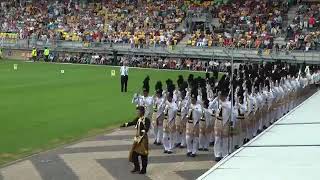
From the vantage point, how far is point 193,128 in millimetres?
14102

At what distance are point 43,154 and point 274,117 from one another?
845 cm

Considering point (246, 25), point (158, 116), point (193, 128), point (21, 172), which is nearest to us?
point (21, 172)

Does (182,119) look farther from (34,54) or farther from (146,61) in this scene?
(34,54)

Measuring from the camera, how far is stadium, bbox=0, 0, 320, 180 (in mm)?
11680

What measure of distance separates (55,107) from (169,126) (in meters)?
8.05

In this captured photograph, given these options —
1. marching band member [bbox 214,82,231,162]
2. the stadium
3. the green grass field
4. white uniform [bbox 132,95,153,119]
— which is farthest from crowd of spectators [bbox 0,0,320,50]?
marching band member [bbox 214,82,231,162]

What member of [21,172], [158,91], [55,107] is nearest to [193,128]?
[158,91]

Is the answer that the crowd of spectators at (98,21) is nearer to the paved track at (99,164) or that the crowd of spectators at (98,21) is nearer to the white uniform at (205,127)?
the white uniform at (205,127)

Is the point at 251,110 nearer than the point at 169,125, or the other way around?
the point at 169,125

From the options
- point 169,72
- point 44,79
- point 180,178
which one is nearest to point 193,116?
point 180,178

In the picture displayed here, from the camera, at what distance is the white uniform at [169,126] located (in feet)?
47.3

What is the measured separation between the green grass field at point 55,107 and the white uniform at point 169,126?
278 centimetres

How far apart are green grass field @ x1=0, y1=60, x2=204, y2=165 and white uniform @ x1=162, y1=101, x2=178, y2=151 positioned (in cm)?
278

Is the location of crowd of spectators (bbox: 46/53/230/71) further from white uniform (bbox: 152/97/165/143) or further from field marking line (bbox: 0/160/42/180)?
field marking line (bbox: 0/160/42/180)
